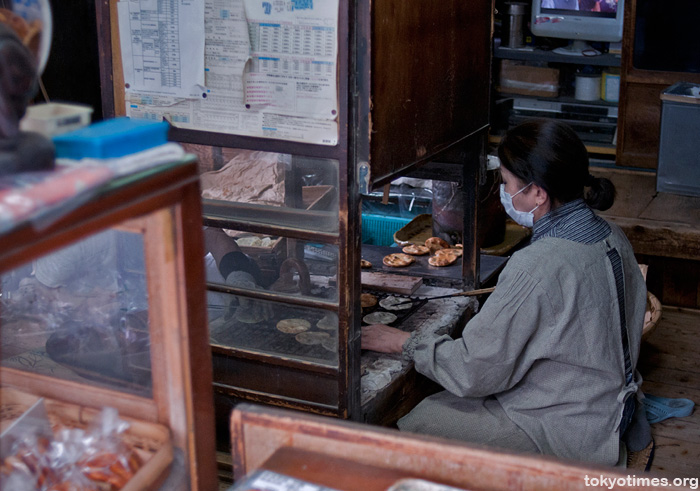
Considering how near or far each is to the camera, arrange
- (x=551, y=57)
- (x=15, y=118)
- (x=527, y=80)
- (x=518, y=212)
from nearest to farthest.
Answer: (x=15, y=118)
(x=518, y=212)
(x=551, y=57)
(x=527, y=80)

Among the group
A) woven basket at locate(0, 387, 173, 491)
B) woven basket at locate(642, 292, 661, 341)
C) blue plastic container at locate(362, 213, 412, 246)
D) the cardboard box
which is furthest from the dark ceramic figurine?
the cardboard box

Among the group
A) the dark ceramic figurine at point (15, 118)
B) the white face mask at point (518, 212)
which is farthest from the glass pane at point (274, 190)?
the dark ceramic figurine at point (15, 118)

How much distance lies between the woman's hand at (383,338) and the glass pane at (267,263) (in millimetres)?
532

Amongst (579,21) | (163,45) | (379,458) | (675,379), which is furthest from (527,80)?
(379,458)

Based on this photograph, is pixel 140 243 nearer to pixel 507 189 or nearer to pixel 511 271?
pixel 511 271

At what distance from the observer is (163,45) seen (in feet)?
8.12

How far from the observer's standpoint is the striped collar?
2.72m

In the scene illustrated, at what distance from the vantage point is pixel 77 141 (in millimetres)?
1126

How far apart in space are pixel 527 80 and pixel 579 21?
611mm

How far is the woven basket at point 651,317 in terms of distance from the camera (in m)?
3.55

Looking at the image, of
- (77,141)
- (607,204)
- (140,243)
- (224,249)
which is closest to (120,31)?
(224,249)

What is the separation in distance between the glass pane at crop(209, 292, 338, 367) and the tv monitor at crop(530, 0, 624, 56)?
4.09 m

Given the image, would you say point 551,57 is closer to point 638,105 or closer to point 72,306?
point 638,105

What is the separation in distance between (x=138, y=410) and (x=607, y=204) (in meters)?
2.09
